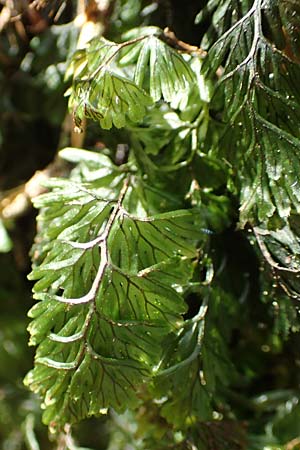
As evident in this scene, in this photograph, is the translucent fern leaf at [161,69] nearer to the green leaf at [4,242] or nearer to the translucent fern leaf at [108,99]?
the translucent fern leaf at [108,99]

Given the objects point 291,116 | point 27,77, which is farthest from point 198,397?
point 27,77

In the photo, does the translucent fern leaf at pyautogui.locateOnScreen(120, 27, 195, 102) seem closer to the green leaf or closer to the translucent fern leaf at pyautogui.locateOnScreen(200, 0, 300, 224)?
the translucent fern leaf at pyautogui.locateOnScreen(200, 0, 300, 224)

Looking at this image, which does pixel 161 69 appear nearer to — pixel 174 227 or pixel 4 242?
pixel 174 227

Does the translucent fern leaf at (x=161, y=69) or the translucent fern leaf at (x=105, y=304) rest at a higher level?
the translucent fern leaf at (x=161, y=69)

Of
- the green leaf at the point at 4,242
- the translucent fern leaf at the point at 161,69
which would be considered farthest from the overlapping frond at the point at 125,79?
the green leaf at the point at 4,242

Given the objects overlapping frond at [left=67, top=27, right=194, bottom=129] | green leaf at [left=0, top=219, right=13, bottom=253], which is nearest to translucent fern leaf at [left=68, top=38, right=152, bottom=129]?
overlapping frond at [left=67, top=27, right=194, bottom=129]

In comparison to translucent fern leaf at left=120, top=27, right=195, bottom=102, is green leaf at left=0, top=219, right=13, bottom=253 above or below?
below

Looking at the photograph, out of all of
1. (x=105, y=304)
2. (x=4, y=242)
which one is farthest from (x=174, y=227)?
(x=4, y=242)
